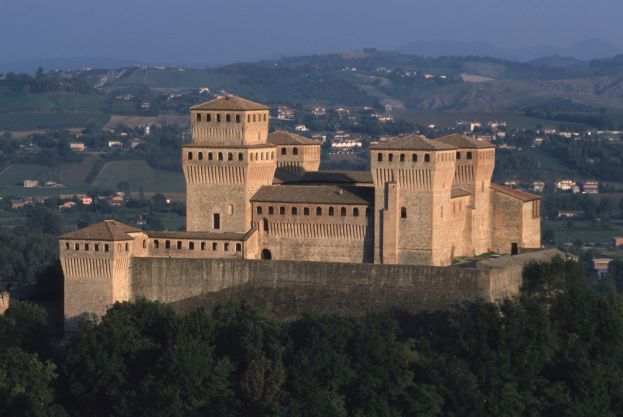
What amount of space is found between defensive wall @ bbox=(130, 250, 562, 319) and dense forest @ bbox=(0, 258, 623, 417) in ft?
2.48

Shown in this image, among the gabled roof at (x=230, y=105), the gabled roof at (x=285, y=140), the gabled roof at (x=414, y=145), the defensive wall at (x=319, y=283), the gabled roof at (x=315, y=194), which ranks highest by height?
the gabled roof at (x=230, y=105)

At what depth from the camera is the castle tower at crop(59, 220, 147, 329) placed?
58.8 m

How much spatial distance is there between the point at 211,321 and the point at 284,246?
598cm

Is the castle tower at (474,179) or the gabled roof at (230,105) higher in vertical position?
the gabled roof at (230,105)

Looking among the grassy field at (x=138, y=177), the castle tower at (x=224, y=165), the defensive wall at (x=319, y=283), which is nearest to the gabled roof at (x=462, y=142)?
the defensive wall at (x=319, y=283)

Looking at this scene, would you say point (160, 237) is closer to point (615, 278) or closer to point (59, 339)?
point (59, 339)

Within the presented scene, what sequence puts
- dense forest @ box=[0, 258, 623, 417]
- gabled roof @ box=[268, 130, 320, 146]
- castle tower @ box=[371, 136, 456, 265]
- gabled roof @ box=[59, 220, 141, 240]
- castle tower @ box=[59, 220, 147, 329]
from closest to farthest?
dense forest @ box=[0, 258, 623, 417]
castle tower @ box=[371, 136, 456, 265]
castle tower @ box=[59, 220, 147, 329]
gabled roof @ box=[59, 220, 141, 240]
gabled roof @ box=[268, 130, 320, 146]

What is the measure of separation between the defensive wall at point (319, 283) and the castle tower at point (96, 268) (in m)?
0.53

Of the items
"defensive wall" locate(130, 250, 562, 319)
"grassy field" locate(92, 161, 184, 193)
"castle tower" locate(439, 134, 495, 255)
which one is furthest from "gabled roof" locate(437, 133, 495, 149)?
"grassy field" locate(92, 161, 184, 193)

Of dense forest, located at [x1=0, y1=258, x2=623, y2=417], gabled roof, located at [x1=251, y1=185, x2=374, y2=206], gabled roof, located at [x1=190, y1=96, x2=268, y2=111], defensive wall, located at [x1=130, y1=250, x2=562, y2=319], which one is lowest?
dense forest, located at [x1=0, y1=258, x2=623, y2=417]

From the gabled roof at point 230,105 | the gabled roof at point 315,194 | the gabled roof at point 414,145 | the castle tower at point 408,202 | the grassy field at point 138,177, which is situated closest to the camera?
the castle tower at point 408,202

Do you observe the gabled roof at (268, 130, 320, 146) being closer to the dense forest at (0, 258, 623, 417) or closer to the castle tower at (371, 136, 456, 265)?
the castle tower at (371, 136, 456, 265)

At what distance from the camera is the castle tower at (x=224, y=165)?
60.7 m

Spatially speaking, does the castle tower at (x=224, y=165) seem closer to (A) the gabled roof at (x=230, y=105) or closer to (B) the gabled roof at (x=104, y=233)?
(A) the gabled roof at (x=230, y=105)
